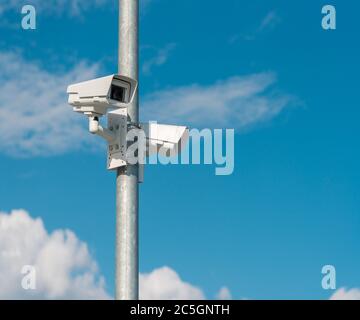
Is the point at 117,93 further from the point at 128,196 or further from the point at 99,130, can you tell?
the point at 128,196

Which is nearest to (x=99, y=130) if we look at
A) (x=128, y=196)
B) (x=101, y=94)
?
(x=101, y=94)

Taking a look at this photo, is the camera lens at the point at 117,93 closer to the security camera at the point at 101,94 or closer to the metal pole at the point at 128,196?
the security camera at the point at 101,94

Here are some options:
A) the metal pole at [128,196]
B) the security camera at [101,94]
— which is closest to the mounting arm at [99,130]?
the security camera at [101,94]

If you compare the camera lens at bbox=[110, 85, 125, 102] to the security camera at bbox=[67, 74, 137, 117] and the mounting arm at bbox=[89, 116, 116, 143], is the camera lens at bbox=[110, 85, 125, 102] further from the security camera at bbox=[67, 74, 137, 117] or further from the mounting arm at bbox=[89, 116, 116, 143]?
the mounting arm at bbox=[89, 116, 116, 143]

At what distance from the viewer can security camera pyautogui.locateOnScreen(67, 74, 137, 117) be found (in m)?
13.5

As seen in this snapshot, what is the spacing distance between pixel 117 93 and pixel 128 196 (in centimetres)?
134

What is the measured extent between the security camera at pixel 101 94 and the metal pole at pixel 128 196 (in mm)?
255

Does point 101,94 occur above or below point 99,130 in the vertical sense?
above

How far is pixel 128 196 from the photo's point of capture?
13.6m

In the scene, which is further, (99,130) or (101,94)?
(99,130)

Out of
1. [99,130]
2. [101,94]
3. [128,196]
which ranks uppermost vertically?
[101,94]

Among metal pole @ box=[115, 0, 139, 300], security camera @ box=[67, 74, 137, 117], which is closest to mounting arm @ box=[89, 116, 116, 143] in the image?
security camera @ box=[67, 74, 137, 117]
